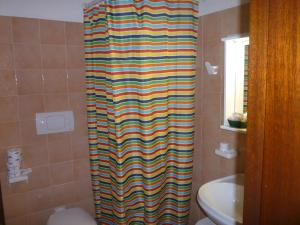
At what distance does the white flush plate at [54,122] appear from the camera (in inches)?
79.5

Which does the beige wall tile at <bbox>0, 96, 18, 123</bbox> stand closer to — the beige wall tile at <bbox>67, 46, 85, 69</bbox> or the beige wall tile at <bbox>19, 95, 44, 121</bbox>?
the beige wall tile at <bbox>19, 95, 44, 121</bbox>

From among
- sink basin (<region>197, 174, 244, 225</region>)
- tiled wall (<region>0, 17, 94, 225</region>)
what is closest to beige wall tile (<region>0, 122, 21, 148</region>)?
tiled wall (<region>0, 17, 94, 225</region>)

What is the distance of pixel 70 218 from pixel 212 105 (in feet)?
5.18

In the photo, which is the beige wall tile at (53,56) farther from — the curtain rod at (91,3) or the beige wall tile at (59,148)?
the beige wall tile at (59,148)

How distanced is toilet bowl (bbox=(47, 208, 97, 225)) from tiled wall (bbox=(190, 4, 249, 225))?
1.07m

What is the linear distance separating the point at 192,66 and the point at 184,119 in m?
0.45

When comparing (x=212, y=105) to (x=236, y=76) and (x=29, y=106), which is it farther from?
(x=29, y=106)

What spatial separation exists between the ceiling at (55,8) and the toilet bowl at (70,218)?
1.70 meters

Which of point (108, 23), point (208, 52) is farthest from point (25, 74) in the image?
point (208, 52)

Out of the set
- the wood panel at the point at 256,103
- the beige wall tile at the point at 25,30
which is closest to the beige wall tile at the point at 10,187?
the beige wall tile at the point at 25,30

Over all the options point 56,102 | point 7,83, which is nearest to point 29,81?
point 7,83

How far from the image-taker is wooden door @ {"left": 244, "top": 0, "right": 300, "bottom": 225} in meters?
0.55

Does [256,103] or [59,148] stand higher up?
[256,103]

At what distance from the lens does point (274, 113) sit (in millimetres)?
595
